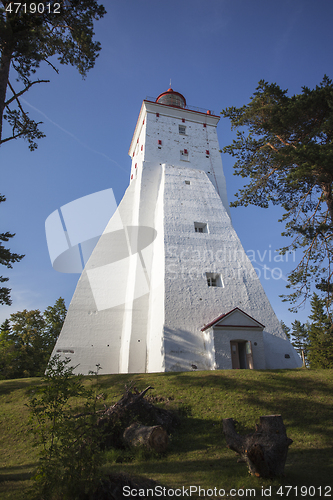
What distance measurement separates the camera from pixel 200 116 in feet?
90.1

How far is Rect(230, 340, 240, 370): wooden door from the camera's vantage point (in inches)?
566

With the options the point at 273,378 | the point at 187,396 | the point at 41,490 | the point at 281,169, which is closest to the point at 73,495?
the point at 41,490

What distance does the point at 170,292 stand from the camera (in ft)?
53.6

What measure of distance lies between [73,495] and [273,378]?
885cm

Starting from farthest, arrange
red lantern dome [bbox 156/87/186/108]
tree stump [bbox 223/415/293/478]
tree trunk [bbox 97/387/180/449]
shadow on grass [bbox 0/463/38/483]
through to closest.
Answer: red lantern dome [bbox 156/87/186/108]
tree trunk [bbox 97/387/180/449]
shadow on grass [bbox 0/463/38/483]
tree stump [bbox 223/415/293/478]

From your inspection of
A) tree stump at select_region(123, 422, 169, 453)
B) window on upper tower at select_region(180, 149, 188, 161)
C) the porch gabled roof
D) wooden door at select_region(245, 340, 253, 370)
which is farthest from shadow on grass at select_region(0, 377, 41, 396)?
window on upper tower at select_region(180, 149, 188, 161)

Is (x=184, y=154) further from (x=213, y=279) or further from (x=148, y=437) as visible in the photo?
(x=148, y=437)

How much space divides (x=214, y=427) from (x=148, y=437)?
7.48 feet

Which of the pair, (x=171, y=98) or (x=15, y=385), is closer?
(x=15, y=385)

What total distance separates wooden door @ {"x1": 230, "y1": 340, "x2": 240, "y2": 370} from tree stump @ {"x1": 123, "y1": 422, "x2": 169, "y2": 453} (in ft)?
26.3

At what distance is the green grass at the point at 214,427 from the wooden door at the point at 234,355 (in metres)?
2.38

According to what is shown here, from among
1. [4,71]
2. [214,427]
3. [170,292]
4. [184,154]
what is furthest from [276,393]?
[184,154]

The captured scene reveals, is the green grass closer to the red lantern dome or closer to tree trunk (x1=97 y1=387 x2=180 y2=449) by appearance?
tree trunk (x1=97 y1=387 x2=180 y2=449)

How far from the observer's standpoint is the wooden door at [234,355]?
14375 mm
